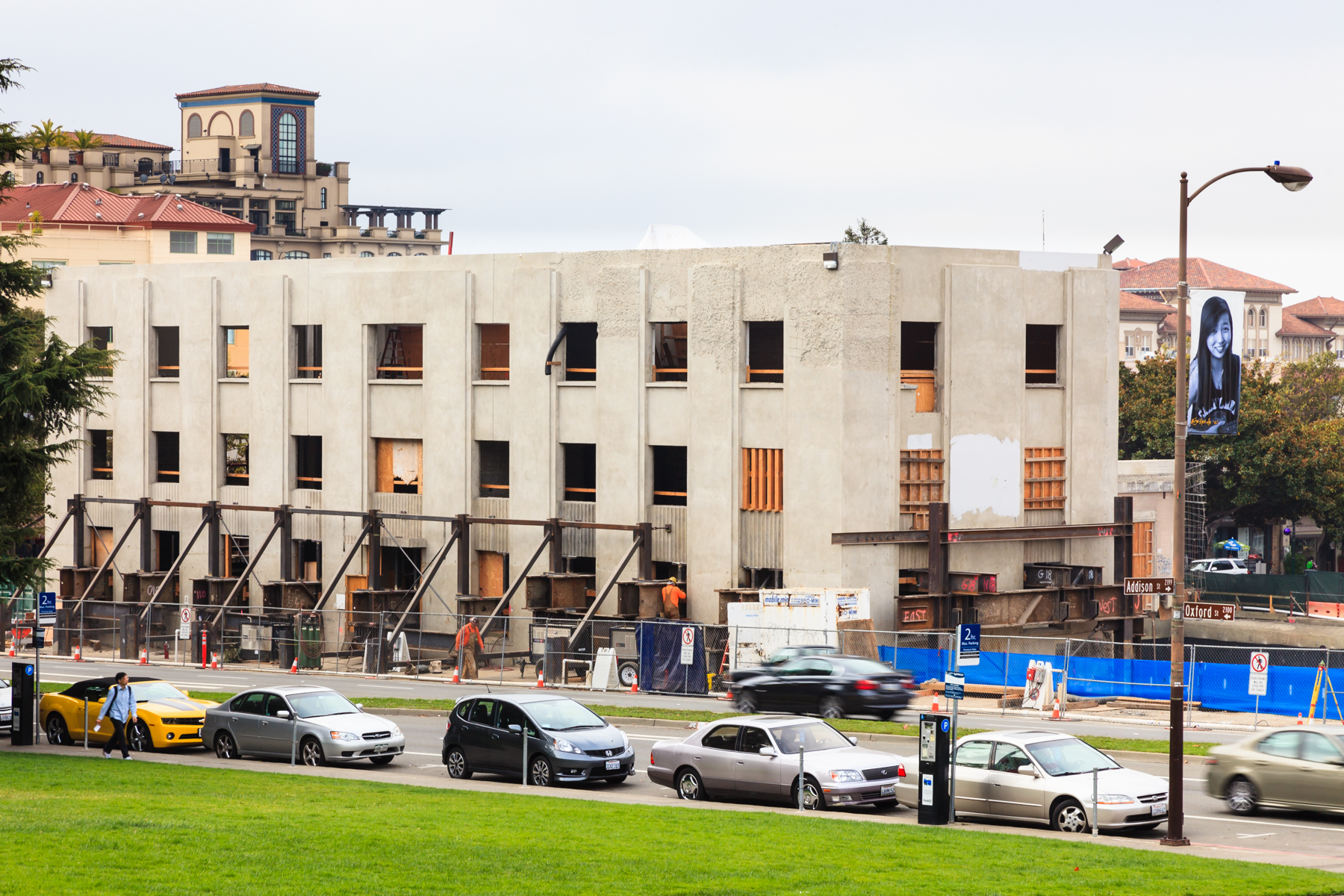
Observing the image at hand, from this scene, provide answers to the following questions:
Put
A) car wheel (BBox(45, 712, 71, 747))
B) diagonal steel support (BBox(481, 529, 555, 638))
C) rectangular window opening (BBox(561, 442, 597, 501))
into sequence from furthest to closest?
rectangular window opening (BBox(561, 442, 597, 501)) < diagonal steel support (BBox(481, 529, 555, 638)) < car wheel (BBox(45, 712, 71, 747))

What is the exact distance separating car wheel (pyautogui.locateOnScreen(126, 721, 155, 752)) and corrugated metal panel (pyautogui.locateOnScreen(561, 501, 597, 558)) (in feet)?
63.2

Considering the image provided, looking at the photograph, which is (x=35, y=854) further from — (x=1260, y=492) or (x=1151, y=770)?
(x=1260, y=492)

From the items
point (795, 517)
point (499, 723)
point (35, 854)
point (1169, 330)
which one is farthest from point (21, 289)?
point (1169, 330)

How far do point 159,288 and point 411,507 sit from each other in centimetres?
1348

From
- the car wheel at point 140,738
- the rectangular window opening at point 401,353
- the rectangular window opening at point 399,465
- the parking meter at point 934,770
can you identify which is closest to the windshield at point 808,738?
the parking meter at point 934,770

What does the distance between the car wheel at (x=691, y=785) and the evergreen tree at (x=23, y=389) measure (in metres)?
13.1

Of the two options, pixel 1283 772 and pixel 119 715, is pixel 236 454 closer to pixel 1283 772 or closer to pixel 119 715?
pixel 119 715

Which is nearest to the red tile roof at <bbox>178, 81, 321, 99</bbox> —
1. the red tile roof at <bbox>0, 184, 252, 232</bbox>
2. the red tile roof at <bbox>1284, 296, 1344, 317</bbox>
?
→ the red tile roof at <bbox>0, 184, 252, 232</bbox>

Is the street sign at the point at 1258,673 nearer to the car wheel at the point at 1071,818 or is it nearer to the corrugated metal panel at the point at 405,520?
the car wheel at the point at 1071,818

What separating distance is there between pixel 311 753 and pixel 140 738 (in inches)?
167

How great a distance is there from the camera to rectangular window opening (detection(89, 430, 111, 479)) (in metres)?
59.7

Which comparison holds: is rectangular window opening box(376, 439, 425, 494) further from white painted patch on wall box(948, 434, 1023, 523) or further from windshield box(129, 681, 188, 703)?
windshield box(129, 681, 188, 703)

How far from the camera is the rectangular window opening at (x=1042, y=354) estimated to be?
47.7 metres

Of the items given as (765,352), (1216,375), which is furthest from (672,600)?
(1216,375)
